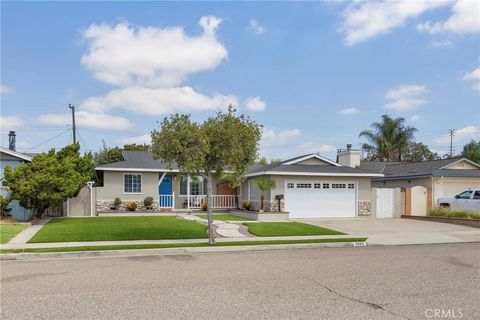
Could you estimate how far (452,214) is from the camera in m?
23.2

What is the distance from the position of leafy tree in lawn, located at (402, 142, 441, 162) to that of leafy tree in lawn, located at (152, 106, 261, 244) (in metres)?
47.9

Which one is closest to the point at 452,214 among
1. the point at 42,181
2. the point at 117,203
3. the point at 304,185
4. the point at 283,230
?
the point at 304,185

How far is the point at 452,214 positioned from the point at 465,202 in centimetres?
106

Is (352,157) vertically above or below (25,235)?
above

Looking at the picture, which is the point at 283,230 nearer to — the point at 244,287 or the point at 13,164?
the point at 244,287

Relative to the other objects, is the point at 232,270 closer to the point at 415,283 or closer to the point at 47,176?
the point at 415,283

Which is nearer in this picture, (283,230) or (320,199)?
(283,230)

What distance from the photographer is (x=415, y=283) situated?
811 cm

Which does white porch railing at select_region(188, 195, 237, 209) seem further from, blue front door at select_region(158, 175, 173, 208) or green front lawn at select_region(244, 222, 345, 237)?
green front lawn at select_region(244, 222, 345, 237)

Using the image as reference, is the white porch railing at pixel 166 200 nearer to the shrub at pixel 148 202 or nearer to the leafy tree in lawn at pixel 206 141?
the shrub at pixel 148 202

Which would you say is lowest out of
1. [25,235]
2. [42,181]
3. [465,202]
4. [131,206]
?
[25,235]

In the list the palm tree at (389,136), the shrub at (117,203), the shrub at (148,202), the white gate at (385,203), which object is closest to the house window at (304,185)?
Answer: the white gate at (385,203)

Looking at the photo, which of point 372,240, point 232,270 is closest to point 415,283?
point 232,270

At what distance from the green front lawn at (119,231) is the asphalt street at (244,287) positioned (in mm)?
3521
